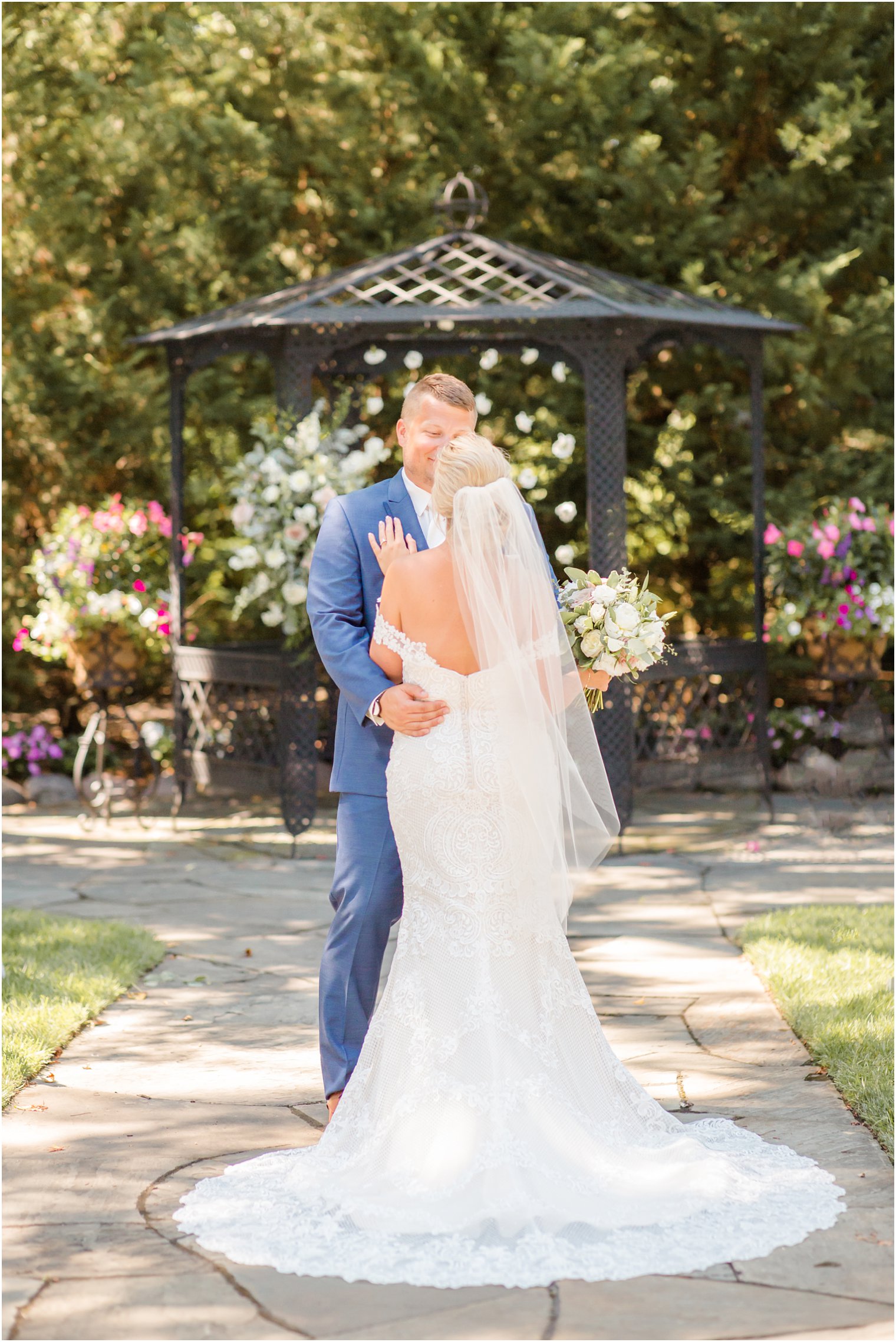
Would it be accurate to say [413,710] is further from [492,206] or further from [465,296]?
[492,206]

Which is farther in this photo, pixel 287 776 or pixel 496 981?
pixel 287 776

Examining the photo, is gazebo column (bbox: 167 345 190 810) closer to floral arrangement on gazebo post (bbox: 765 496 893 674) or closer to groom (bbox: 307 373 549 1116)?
floral arrangement on gazebo post (bbox: 765 496 893 674)

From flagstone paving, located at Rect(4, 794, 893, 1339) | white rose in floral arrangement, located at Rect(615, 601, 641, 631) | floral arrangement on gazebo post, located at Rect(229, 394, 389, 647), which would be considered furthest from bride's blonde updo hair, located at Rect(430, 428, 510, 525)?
floral arrangement on gazebo post, located at Rect(229, 394, 389, 647)

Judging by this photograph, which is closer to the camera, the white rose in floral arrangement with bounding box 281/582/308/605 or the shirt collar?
the shirt collar

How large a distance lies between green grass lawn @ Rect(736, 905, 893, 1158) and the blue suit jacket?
64.8 inches

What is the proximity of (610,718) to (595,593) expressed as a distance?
4249mm

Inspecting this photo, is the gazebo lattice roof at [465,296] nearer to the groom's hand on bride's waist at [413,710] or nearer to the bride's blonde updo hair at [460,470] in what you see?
the bride's blonde updo hair at [460,470]

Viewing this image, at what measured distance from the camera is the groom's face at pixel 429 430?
13.5 ft

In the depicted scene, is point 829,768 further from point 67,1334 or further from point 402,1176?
point 67,1334

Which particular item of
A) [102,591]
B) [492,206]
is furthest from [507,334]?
[102,591]

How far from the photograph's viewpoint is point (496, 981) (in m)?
3.72

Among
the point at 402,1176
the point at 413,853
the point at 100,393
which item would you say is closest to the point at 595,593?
the point at 413,853

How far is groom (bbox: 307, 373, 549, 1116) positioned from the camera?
4039 mm

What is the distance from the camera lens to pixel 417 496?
4.32 m
